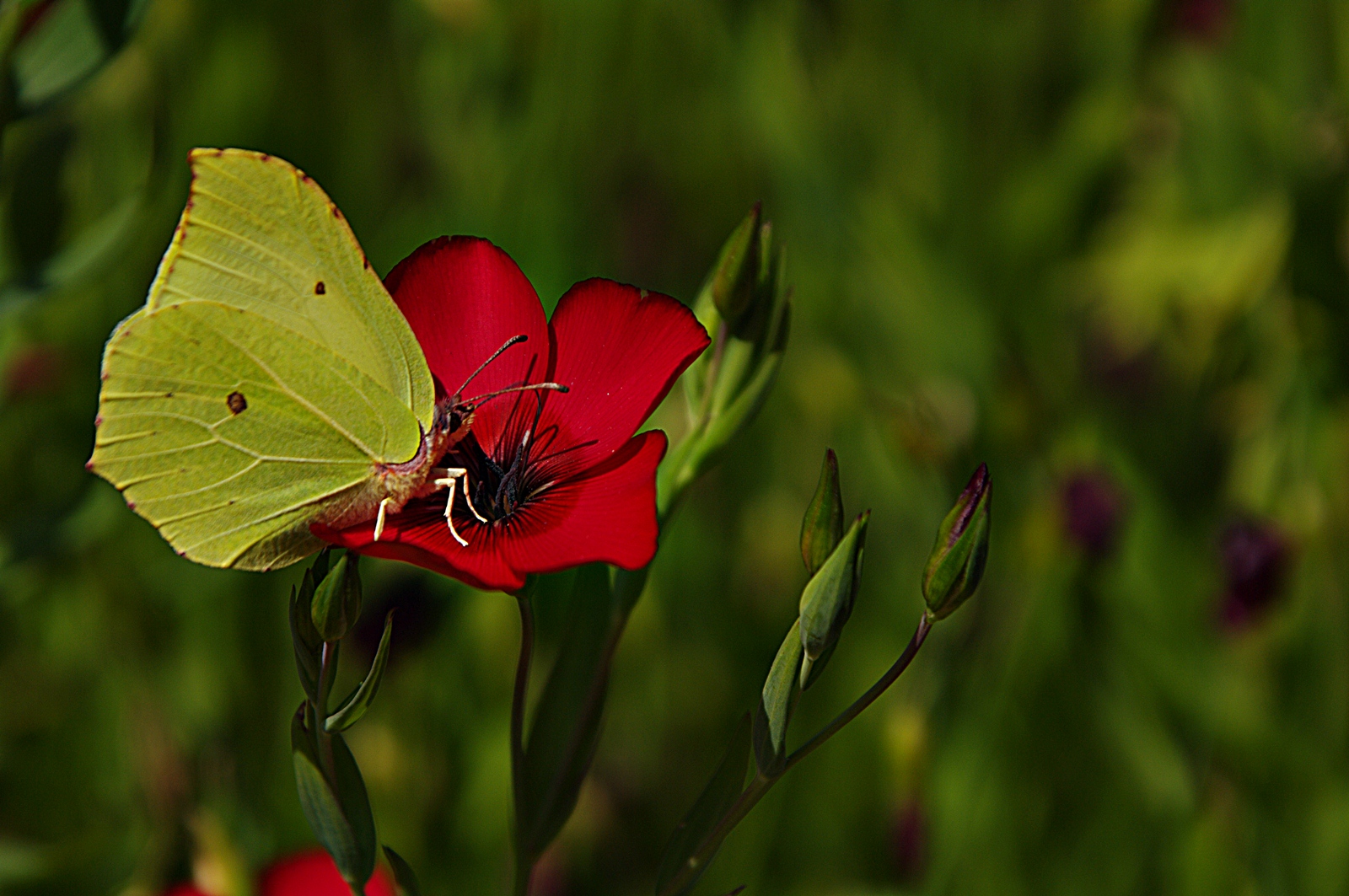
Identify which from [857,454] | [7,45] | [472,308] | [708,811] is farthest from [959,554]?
[857,454]

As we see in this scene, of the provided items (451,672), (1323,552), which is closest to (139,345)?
(451,672)

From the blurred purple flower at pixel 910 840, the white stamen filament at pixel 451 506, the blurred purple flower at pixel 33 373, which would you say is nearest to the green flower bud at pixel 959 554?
the white stamen filament at pixel 451 506

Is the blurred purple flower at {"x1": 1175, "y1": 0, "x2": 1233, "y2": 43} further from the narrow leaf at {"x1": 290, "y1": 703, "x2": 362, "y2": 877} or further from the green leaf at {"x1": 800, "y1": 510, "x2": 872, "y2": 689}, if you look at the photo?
the narrow leaf at {"x1": 290, "y1": 703, "x2": 362, "y2": 877}

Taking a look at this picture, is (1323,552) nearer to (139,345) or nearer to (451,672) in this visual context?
(451,672)

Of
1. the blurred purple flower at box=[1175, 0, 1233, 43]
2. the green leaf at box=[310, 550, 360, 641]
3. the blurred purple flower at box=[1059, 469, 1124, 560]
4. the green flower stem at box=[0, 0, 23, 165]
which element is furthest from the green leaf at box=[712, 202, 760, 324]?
the blurred purple flower at box=[1175, 0, 1233, 43]

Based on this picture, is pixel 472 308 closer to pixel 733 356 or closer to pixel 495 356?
pixel 495 356

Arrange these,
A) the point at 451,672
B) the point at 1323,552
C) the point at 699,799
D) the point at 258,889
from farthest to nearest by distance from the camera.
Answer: the point at 451,672
the point at 1323,552
the point at 258,889
the point at 699,799
